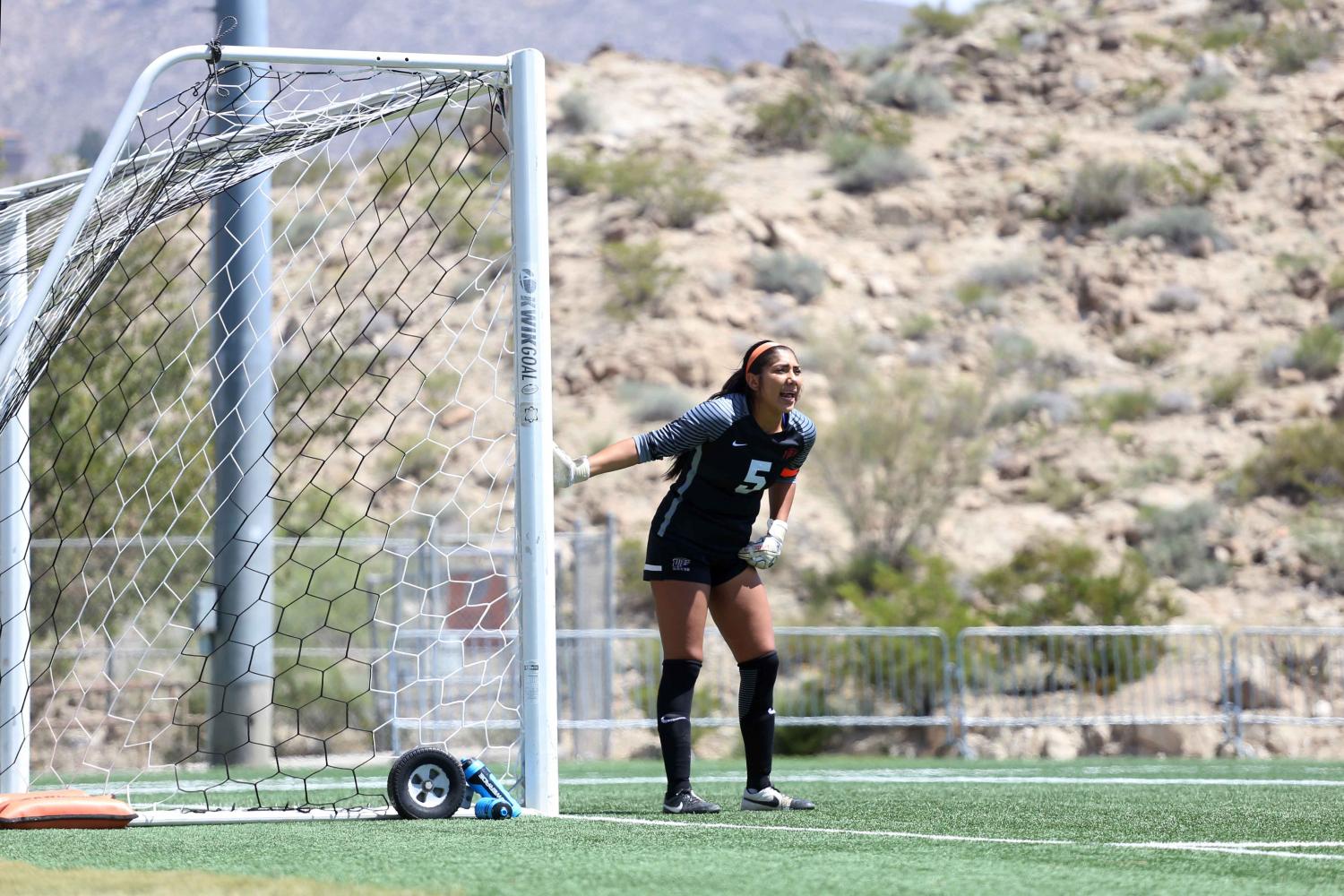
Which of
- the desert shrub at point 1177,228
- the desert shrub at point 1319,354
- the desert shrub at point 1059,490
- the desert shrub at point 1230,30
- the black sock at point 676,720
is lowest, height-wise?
the black sock at point 676,720

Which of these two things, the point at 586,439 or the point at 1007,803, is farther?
the point at 586,439

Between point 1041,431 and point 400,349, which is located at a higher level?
point 400,349

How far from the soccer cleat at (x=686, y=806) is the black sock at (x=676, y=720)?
0.02 meters

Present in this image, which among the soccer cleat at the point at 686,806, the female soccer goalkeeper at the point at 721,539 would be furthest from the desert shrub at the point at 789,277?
the soccer cleat at the point at 686,806

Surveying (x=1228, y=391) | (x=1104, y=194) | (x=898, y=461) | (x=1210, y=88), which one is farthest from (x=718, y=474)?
(x=1210, y=88)

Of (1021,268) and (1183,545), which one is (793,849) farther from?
(1021,268)

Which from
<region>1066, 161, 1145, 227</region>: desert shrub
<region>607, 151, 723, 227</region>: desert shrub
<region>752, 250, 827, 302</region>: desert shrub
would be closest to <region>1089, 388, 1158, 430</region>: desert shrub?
<region>752, 250, 827, 302</region>: desert shrub

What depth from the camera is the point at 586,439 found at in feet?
87.2

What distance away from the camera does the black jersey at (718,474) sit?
620 centimetres

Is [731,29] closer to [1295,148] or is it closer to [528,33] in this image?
[528,33]

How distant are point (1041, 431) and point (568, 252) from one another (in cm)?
1071

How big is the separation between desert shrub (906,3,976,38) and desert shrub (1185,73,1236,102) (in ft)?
23.7

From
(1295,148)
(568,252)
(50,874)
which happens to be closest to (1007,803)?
(50,874)

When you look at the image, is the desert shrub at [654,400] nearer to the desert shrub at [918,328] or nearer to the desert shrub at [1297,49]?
the desert shrub at [918,328]
